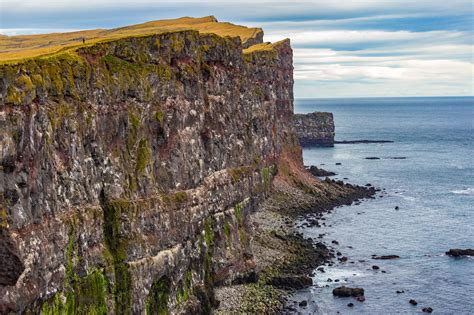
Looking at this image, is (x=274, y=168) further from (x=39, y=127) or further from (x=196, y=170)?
(x=39, y=127)

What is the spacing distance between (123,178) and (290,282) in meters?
33.4

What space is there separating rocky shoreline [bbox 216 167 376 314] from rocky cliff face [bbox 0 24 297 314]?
3.42 metres

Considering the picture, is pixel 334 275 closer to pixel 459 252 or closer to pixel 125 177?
pixel 459 252

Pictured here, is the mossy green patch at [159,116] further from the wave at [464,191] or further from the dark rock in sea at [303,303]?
the wave at [464,191]

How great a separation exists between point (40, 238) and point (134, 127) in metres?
19.0

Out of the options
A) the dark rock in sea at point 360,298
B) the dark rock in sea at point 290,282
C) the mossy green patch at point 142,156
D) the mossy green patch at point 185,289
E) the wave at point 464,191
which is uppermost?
the mossy green patch at point 142,156

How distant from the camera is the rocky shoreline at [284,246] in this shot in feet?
302

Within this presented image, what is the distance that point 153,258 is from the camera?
75875mm

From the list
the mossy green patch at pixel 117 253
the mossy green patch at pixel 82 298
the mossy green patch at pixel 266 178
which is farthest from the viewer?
the mossy green patch at pixel 266 178

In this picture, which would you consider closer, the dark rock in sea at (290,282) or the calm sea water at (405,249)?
the calm sea water at (405,249)

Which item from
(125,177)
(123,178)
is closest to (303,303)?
(125,177)

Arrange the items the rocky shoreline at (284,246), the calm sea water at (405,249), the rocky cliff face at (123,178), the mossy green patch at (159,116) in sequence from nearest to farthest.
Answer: the rocky cliff face at (123,178) → the mossy green patch at (159,116) → the rocky shoreline at (284,246) → the calm sea water at (405,249)

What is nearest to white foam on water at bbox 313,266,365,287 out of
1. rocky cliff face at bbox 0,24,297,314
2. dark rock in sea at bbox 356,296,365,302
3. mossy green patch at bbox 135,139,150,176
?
dark rock in sea at bbox 356,296,365,302

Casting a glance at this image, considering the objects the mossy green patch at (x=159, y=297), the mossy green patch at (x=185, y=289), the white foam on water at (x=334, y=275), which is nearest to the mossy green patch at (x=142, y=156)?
the mossy green patch at (x=159, y=297)
